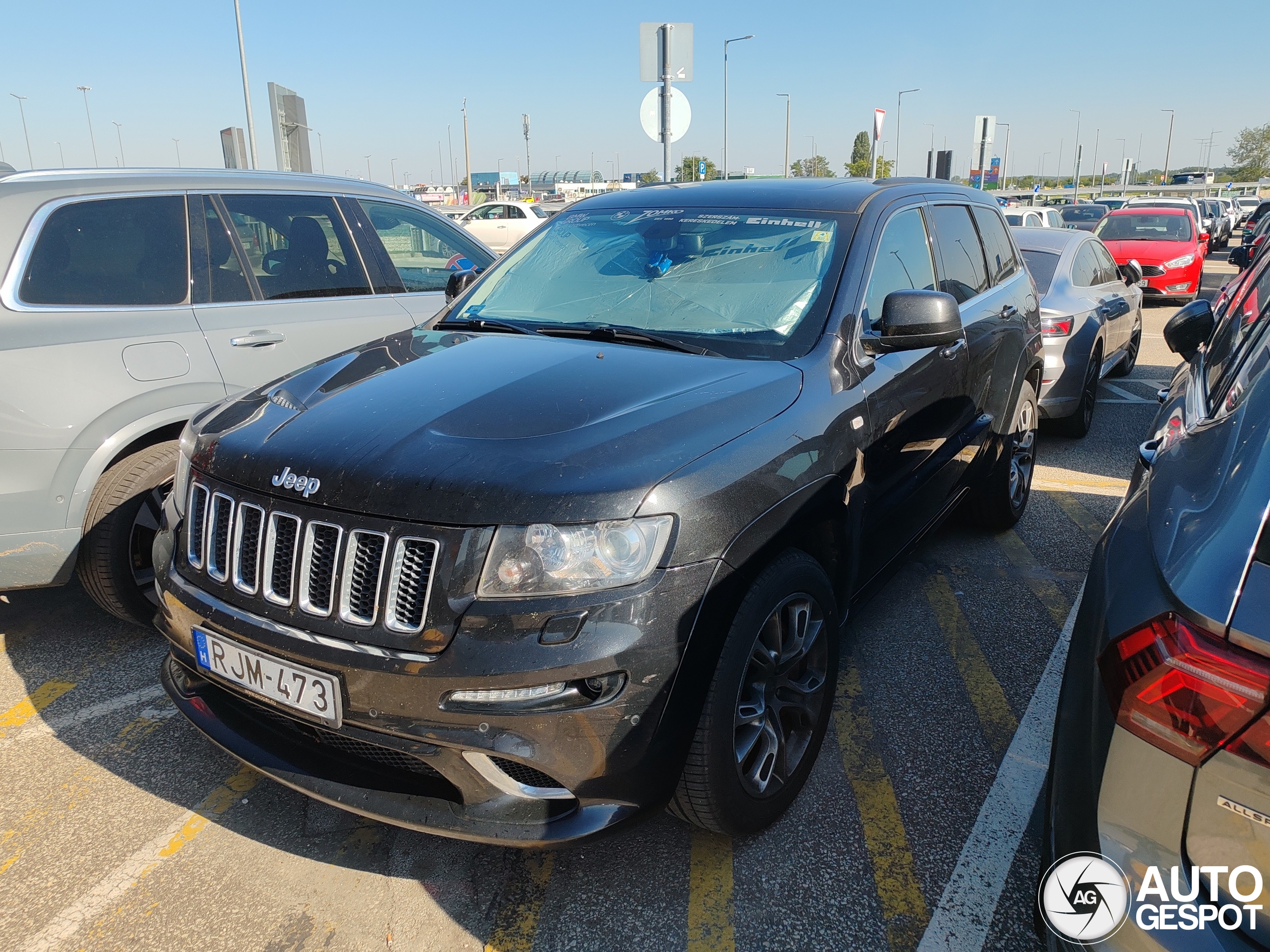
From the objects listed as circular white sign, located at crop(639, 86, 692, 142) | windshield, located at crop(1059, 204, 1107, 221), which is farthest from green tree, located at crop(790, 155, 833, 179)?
circular white sign, located at crop(639, 86, 692, 142)

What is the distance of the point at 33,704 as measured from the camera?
11.2 feet

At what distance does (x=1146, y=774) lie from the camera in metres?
1.43

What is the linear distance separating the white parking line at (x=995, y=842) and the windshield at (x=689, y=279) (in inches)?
52.6

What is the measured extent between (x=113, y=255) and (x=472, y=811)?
2945 mm

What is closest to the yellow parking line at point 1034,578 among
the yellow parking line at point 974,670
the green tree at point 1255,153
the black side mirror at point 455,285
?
the yellow parking line at point 974,670

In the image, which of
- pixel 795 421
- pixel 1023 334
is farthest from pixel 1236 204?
pixel 795 421

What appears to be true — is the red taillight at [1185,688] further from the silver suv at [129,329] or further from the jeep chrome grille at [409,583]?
the silver suv at [129,329]

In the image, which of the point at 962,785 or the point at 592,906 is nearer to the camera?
the point at 592,906

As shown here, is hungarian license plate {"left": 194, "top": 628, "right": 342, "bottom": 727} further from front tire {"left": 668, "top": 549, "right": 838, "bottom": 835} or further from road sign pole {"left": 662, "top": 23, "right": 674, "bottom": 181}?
road sign pole {"left": 662, "top": 23, "right": 674, "bottom": 181}

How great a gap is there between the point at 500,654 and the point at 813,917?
3.63 ft

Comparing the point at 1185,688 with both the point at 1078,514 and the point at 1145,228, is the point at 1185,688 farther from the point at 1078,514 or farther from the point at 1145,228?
the point at 1145,228

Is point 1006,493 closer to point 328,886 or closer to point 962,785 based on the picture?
point 962,785

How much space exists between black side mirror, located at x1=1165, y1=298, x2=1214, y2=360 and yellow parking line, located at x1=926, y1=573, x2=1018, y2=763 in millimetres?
1430

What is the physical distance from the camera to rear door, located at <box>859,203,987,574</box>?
3078mm
